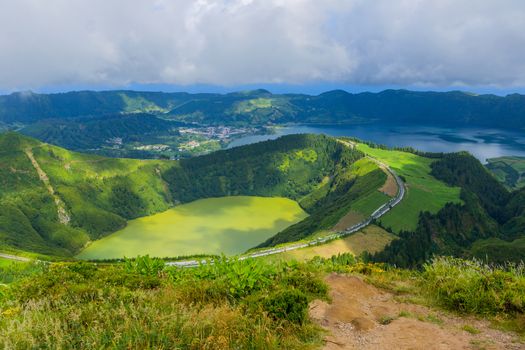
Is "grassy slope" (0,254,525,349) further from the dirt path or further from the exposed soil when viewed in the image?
the exposed soil

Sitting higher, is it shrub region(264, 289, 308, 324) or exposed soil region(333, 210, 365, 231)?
shrub region(264, 289, 308, 324)

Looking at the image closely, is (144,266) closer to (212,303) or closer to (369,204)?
(212,303)

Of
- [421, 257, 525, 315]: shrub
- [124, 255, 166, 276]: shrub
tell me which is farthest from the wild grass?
[421, 257, 525, 315]: shrub

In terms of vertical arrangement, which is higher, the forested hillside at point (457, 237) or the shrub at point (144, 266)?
the shrub at point (144, 266)

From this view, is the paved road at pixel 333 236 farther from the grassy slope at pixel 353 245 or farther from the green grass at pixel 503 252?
the green grass at pixel 503 252

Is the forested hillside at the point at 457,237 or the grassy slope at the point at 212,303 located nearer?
the grassy slope at the point at 212,303

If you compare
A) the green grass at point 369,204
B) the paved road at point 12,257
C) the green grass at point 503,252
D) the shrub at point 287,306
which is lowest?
the paved road at point 12,257

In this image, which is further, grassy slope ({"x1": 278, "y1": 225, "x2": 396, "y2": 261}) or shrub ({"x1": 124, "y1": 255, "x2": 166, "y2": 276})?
grassy slope ({"x1": 278, "y1": 225, "x2": 396, "y2": 261})

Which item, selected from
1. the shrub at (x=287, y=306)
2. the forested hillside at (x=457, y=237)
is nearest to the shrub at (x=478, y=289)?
the shrub at (x=287, y=306)

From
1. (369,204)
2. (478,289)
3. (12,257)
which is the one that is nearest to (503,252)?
(369,204)
